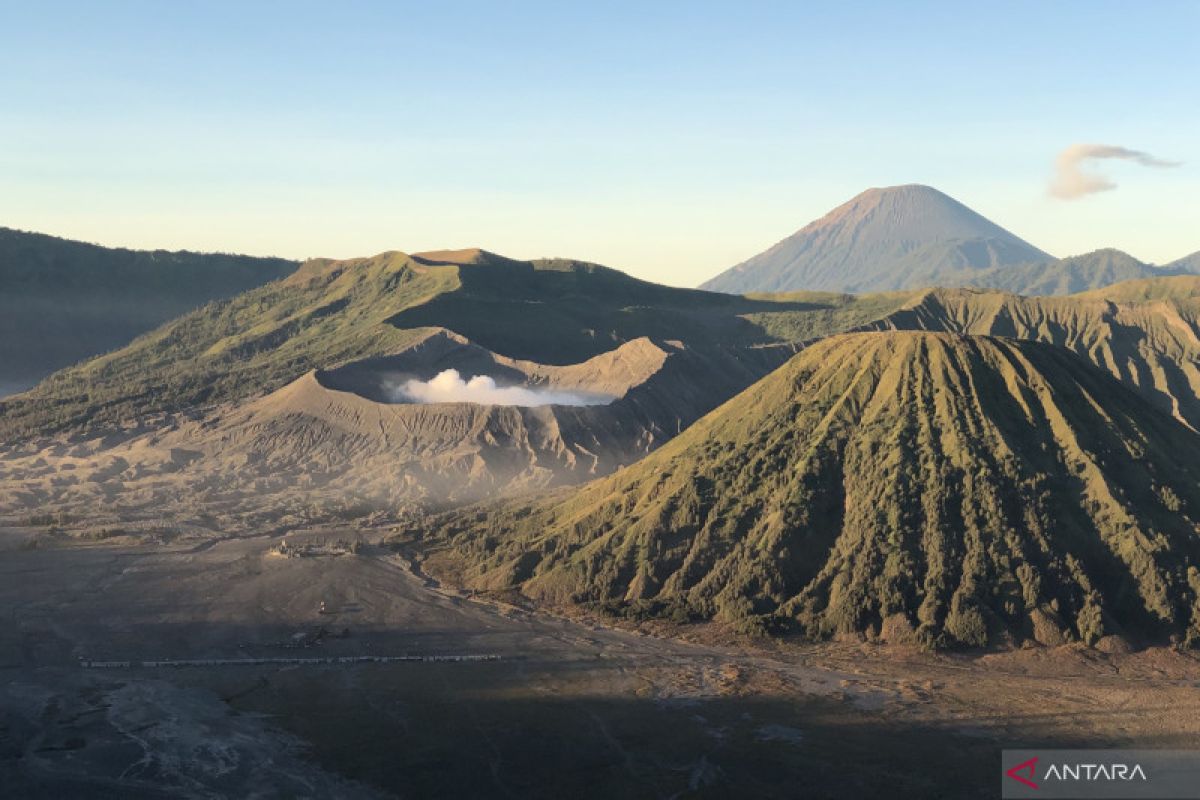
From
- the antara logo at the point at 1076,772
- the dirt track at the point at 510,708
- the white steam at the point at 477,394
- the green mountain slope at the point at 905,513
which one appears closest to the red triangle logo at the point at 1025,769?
the antara logo at the point at 1076,772

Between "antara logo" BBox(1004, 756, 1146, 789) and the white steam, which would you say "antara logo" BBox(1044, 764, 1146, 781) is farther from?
the white steam

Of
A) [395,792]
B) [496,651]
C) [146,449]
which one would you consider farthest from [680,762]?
[146,449]

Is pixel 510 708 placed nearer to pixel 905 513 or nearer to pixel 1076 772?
pixel 1076 772

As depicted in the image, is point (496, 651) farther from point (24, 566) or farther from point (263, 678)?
point (24, 566)

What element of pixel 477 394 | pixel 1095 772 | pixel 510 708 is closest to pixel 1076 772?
pixel 1095 772

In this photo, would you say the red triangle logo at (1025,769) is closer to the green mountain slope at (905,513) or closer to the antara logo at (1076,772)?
the antara logo at (1076,772)

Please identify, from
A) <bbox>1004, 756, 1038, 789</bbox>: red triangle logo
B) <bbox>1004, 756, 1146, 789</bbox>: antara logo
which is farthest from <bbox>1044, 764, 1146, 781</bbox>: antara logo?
<bbox>1004, 756, 1038, 789</bbox>: red triangle logo
